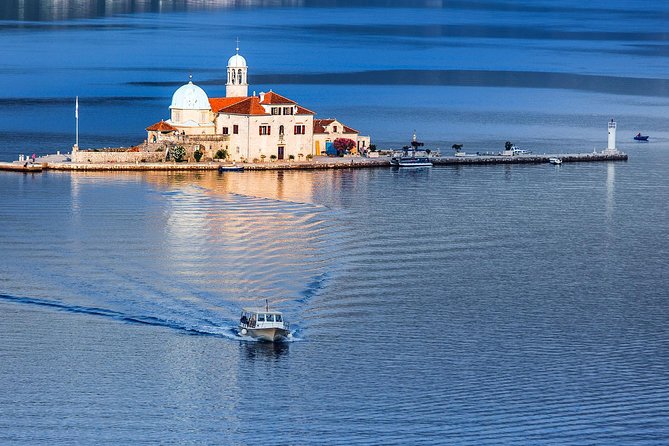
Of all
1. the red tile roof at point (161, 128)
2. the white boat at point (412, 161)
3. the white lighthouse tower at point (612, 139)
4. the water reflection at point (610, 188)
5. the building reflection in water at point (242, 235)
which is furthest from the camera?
the white lighthouse tower at point (612, 139)

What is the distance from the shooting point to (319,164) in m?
60.7

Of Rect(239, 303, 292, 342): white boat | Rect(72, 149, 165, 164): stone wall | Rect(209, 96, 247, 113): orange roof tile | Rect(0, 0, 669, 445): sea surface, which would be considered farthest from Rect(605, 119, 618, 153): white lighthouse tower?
Rect(239, 303, 292, 342): white boat

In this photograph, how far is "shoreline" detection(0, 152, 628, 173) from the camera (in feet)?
189

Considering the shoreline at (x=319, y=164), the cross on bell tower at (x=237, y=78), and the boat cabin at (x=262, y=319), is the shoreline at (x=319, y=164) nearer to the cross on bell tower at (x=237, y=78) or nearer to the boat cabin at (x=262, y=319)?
the cross on bell tower at (x=237, y=78)

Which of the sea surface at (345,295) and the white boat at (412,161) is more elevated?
the white boat at (412,161)

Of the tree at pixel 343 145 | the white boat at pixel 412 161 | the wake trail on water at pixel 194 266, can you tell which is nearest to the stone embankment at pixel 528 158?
the white boat at pixel 412 161

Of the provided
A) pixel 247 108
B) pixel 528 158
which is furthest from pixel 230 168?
pixel 528 158

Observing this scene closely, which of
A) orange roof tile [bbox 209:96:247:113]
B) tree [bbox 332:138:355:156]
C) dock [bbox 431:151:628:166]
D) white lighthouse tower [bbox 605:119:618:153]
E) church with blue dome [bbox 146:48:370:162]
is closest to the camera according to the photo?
church with blue dome [bbox 146:48:370:162]

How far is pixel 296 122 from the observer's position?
61.3 metres

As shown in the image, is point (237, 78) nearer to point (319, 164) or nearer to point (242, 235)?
point (319, 164)

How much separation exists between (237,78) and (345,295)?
102 ft

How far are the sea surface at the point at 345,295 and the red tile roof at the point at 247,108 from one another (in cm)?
311

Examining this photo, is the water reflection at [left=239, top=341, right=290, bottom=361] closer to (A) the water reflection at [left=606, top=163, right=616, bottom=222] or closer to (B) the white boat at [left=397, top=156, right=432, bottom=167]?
(A) the water reflection at [left=606, top=163, right=616, bottom=222]

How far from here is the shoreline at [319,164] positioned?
57.5m
